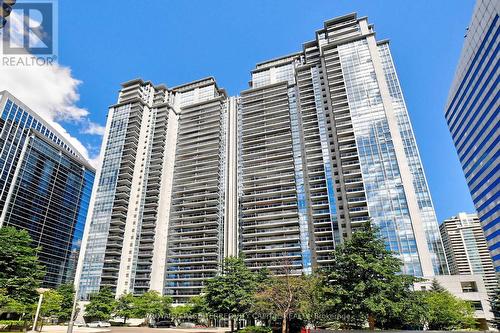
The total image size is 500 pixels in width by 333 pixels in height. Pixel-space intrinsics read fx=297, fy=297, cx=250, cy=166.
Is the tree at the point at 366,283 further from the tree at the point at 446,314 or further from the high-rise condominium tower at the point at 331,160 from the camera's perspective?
the high-rise condominium tower at the point at 331,160

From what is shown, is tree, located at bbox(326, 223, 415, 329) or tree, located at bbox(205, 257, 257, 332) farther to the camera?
tree, located at bbox(205, 257, 257, 332)

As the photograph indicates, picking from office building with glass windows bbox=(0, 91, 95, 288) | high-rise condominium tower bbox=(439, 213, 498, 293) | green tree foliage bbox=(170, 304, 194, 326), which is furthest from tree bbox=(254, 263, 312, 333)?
high-rise condominium tower bbox=(439, 213, 498, 293)

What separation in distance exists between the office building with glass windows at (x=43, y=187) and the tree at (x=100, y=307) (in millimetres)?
29073

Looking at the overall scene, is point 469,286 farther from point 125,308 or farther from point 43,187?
point 43,187

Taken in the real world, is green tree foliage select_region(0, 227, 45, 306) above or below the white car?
above

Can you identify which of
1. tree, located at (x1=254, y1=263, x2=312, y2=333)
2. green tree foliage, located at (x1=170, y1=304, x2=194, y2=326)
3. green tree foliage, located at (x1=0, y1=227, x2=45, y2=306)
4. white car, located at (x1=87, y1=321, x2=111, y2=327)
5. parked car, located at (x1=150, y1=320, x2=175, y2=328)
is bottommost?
parked car, located at (x1=150, y1=320, x2=175, y2=328)

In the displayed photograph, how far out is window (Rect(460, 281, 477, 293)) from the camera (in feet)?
185

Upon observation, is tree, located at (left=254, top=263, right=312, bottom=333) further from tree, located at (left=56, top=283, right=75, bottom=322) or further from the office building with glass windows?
the office building with glass windows

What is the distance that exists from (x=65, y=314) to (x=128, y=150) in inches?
2017

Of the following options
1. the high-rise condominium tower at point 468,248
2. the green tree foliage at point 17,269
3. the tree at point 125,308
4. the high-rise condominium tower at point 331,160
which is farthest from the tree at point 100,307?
the high-rise condominium tower at point 468,248

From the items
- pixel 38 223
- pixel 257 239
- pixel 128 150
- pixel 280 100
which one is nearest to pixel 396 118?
pixel 280 100

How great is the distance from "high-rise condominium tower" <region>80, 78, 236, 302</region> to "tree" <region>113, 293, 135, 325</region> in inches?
413

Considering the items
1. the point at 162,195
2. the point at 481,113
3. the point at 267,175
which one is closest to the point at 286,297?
the point at 267,175

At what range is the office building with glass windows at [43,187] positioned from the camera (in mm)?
99500
